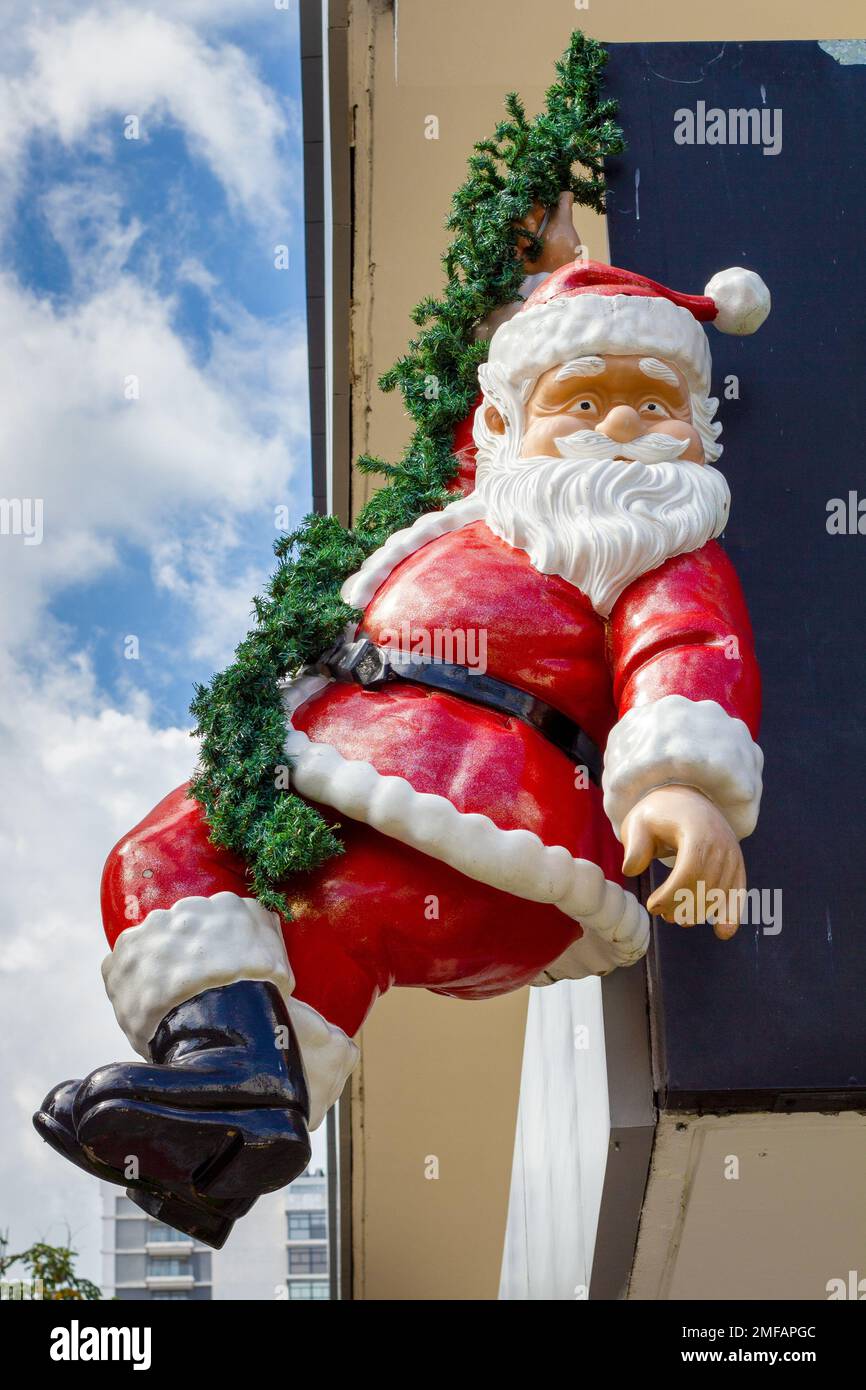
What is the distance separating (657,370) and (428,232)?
1887 millimetres

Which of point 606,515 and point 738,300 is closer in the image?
point 606,515

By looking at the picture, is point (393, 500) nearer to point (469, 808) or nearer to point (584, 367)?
point (584, 367)

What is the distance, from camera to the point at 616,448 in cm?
253

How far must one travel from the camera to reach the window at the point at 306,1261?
15820 millimetres

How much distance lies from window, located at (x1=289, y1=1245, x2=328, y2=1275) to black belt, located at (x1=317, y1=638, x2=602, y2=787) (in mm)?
14028

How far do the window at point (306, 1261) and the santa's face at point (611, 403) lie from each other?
14.1 meters

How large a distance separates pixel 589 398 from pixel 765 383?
2.14 feet

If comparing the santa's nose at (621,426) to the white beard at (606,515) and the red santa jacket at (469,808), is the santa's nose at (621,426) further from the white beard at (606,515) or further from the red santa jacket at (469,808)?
the red santa jacket at (469,808)

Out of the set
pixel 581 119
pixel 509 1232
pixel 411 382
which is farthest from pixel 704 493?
pixel 509 1232

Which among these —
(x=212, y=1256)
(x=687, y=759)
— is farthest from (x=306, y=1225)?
(x=687, y=759)

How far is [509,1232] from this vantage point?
487 centimetres

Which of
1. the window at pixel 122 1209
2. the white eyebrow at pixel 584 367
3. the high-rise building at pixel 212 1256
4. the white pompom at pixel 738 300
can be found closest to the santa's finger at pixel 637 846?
the white eyebrow at pixel 584 367
